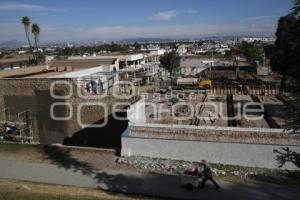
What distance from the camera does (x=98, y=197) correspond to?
11.7 metres

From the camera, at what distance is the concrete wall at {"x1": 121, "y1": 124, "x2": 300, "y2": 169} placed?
1487cm

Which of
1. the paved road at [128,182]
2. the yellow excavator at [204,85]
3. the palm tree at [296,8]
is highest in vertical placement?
the palm tree at [296,8]

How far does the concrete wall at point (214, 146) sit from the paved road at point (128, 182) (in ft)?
6.61

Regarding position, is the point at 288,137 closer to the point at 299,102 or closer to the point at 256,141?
the point at 256,141

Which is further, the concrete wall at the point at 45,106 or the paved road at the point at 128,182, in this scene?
the concrete wall at the point at 45,106

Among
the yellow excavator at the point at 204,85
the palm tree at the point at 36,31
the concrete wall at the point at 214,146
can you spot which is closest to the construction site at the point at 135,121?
the concrete wall at the point at 214,146

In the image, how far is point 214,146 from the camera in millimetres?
15531

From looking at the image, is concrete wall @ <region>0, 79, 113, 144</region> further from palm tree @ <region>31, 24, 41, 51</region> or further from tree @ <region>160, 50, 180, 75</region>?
palm tree @ <region>31, 24, 41, 51</region>

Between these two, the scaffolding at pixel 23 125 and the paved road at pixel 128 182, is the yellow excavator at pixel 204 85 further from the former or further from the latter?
the paved road at pixel 128 182

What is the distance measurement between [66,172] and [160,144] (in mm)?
4463

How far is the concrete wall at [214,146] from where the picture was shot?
14867 mm

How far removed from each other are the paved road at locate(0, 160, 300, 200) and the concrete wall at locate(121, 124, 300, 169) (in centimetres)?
202

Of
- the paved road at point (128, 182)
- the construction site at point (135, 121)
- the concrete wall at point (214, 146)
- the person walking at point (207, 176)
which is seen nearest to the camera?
the paved road at point (128, 182)

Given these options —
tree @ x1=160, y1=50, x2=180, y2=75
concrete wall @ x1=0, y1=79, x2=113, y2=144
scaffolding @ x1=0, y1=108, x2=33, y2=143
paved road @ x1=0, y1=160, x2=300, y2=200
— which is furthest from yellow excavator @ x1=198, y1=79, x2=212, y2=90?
paved road @ x1=0, y1=160, x2=300, y2=200
